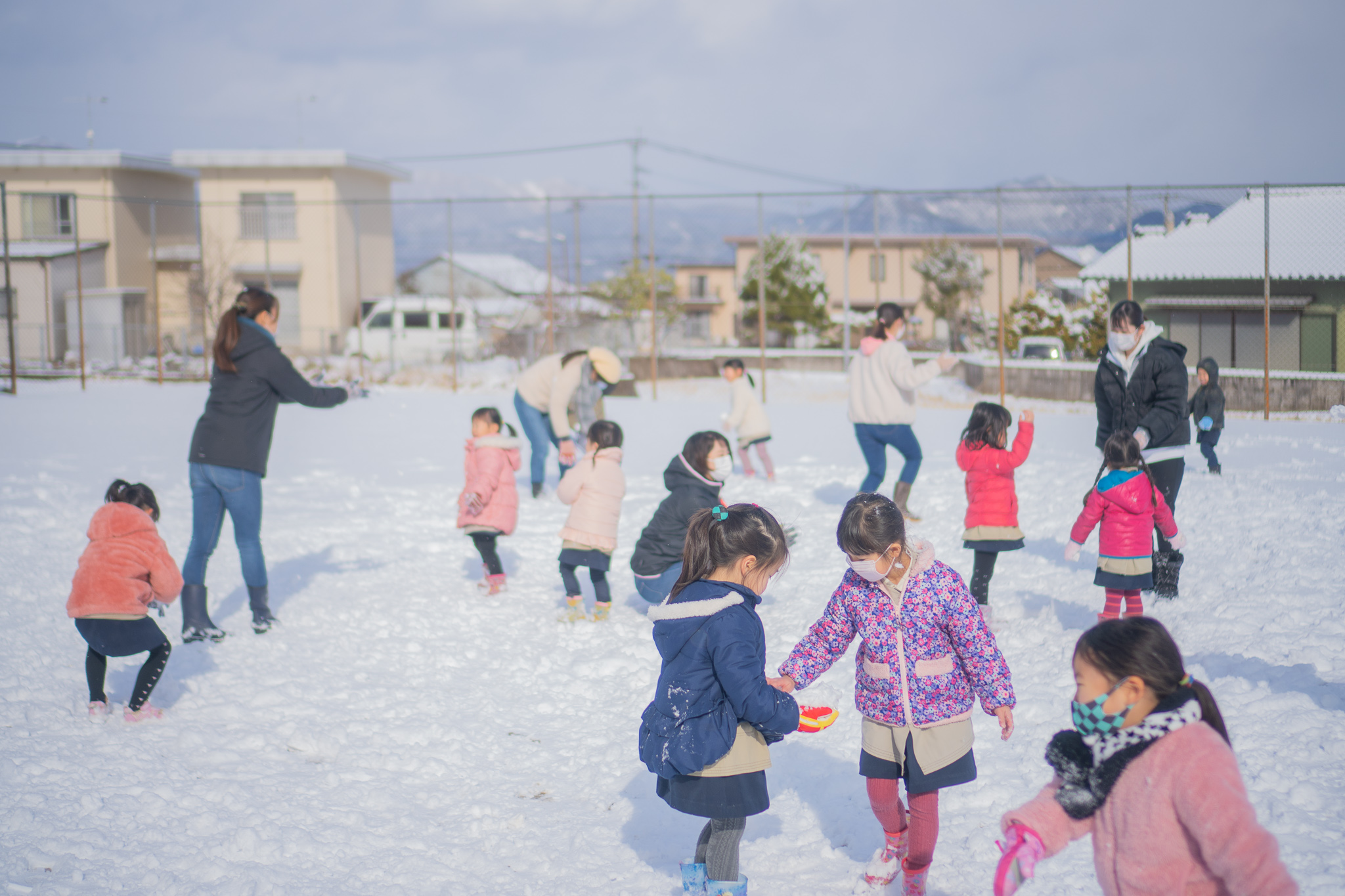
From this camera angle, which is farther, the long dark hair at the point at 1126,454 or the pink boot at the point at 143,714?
the long dark hair at the point at 1126,454

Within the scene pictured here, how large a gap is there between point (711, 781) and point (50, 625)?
476 centimetres

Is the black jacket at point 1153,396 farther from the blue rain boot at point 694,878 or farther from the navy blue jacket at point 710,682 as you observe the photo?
the blue rain boot at point 694,878

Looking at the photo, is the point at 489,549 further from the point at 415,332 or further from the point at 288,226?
the point at 288,226

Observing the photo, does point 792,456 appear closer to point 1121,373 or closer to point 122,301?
point 1121,373

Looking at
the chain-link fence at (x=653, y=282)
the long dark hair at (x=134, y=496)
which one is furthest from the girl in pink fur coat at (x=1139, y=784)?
the chain-link fence at (x=653, y=282)

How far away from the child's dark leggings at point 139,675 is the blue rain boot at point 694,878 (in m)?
2.75

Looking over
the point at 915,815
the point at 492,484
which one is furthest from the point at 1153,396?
the point at 492,484

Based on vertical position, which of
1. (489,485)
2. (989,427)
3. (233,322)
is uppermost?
(233,322)

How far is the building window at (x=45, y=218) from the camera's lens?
33438 mm

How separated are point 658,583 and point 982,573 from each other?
1.78 m

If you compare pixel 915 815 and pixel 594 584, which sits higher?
pixel 594 584

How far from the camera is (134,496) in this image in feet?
15.1

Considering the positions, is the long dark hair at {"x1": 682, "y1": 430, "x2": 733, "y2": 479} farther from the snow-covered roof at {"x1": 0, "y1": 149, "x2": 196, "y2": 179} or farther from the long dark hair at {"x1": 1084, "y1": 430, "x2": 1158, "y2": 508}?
the snow-covered roof at {"x1": 0, "y1": 149, "x2": 196, "y2": 179}

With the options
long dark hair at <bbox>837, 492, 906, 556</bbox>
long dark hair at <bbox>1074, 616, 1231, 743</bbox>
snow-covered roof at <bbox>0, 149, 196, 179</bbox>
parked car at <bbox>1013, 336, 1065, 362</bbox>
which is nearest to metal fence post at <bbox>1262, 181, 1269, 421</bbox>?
parked car at <bbox>1013, 336, 1065, 362</bbox>
